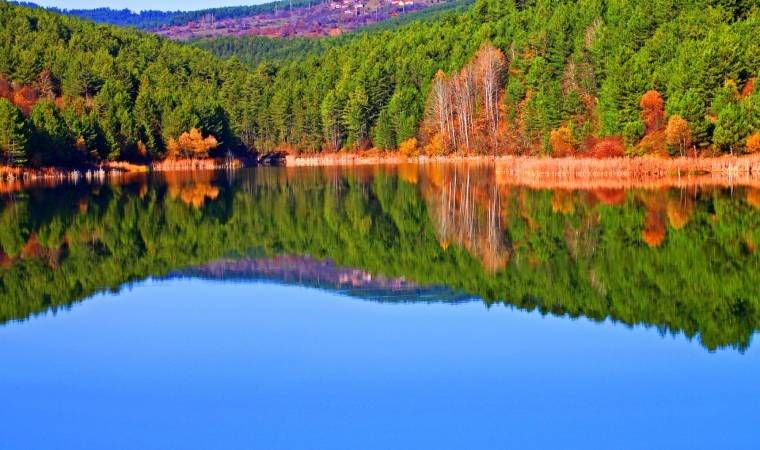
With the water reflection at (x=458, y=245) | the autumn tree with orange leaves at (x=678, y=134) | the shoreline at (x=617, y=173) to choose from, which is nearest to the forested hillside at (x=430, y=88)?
the autumn tree with orange leaves at (x=678, y=134)

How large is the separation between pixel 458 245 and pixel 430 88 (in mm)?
77490

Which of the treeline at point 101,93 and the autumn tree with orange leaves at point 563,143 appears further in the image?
the treeline at point 101,93

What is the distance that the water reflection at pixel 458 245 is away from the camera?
18125mm

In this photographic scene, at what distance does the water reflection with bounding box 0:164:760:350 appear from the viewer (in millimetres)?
18125

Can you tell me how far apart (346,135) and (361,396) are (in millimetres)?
98886

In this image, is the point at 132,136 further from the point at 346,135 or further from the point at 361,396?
the point at 361,396

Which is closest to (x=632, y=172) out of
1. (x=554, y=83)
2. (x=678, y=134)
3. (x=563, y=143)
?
(x=678, y=134)

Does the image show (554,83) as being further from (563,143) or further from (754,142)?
(754,142)

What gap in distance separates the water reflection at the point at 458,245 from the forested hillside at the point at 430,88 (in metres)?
14.2

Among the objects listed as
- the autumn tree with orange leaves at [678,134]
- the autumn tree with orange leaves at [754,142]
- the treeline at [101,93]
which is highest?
the treeline at [101,93]

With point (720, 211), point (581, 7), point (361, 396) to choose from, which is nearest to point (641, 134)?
point (720, 211)

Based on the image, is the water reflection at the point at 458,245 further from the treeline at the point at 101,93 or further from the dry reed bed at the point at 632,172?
the treeline at the point at 101,93

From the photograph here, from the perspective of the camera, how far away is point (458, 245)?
26000 millimetres

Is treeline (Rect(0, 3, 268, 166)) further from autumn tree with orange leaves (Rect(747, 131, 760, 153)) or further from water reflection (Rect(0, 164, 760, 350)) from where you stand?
autumn tree with orange leaves (Rect(747, 131, 760, 153))
